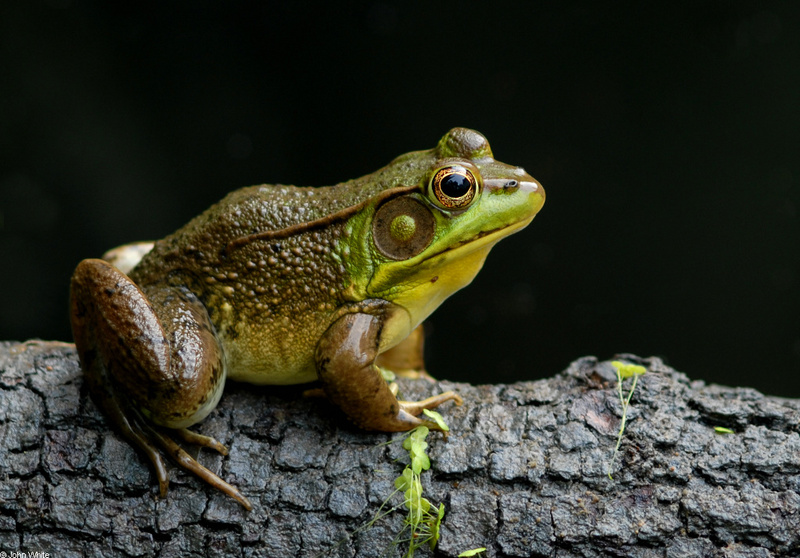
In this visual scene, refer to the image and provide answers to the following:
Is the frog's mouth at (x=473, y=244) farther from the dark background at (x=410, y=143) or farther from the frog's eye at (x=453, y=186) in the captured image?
the dark background at (x=410, y=143)

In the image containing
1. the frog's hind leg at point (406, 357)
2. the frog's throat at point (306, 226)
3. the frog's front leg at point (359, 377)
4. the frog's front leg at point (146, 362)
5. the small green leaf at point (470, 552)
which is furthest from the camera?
the frog's hind leg at point (406, 357)

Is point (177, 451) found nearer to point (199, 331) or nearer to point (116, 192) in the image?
point (199, 331)

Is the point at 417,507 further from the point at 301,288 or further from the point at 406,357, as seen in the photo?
the point at 406,357

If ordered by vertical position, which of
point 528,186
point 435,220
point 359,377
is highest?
point 528,186

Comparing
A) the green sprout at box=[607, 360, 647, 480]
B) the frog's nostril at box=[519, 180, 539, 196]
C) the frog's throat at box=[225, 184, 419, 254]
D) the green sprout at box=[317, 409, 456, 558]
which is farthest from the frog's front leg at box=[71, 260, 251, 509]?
the green sprout at box=[607, 360, 647, 480]

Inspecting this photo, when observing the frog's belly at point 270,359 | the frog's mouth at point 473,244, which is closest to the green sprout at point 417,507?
the frog's belly at point 270,359

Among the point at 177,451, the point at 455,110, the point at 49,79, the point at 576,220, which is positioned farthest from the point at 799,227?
the point at 49,79

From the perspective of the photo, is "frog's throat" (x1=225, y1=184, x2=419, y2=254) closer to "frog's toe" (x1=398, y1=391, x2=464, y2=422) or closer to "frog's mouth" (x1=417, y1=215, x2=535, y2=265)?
"frog's mouth" (x1=417, y1=215, x2=535, y2=265)

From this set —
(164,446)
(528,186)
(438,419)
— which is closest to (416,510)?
(438,419)
